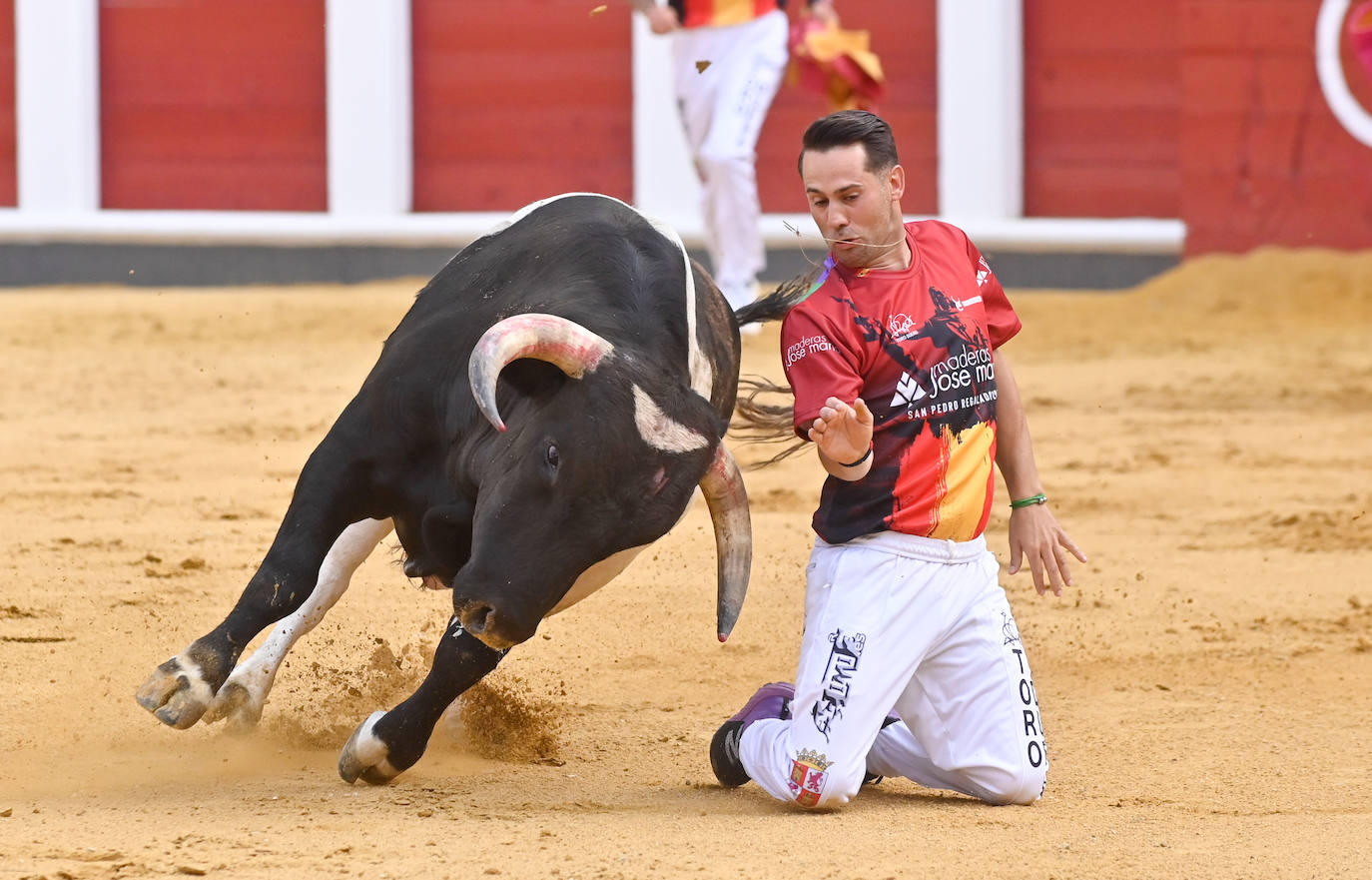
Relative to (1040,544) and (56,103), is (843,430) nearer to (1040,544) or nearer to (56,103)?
(1040,544)

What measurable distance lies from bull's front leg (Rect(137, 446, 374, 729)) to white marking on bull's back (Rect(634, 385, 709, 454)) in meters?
0.55

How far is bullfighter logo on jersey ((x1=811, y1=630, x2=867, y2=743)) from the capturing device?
280 cm

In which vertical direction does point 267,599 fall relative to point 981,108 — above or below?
below

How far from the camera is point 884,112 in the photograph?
967cm

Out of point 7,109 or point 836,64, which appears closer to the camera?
point 836,64

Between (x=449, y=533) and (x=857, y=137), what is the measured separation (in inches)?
32.4

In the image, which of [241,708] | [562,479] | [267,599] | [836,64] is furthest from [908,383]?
[836,64]

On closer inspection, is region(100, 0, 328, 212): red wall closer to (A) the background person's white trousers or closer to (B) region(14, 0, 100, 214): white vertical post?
(B) region(14, 0, 100, 214): white vertical post

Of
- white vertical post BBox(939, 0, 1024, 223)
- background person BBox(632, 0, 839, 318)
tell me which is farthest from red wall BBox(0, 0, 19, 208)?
white vertical post BBox(939, 0, 1024, 223)

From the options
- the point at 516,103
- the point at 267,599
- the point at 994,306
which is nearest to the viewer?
the point at 267,599

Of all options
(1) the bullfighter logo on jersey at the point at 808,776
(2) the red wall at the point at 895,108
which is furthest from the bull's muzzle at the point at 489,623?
(2) the red wall at the point at 895,108

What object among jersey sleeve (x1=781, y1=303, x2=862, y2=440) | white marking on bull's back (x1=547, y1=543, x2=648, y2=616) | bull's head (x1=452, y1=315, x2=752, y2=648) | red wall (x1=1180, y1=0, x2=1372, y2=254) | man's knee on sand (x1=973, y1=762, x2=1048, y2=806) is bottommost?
man's knee on sand (x1=973, y1=762, x2=1048, y2=806)

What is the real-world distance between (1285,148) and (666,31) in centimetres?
357

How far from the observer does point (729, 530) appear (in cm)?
302
